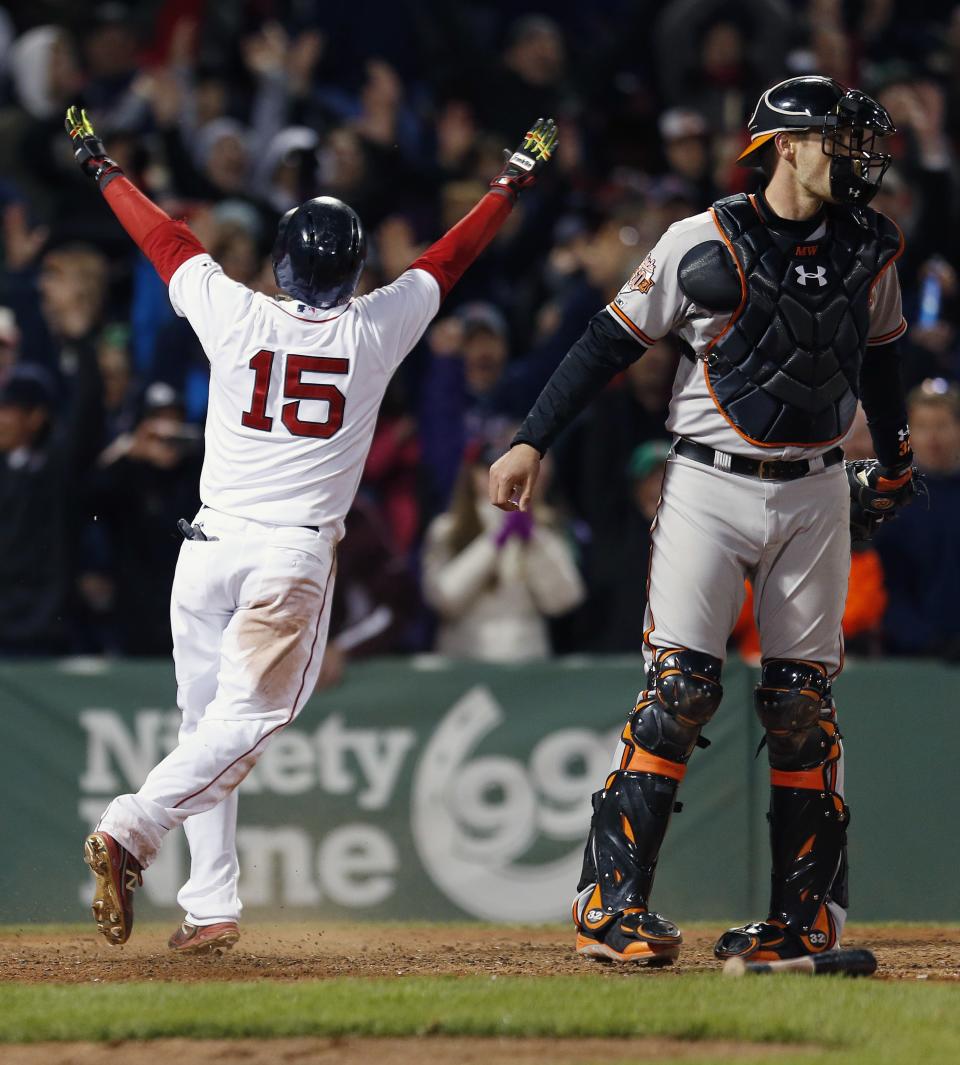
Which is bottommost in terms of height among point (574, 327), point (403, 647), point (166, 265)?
point (403, 647)

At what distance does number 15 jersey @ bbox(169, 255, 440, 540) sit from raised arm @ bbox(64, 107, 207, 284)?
0.23m

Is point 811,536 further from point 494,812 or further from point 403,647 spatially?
point 403,647

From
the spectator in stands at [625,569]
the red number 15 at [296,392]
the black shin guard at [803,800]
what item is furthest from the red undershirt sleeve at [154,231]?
the spectator in stands at [625,569]

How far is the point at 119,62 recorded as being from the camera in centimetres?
1311

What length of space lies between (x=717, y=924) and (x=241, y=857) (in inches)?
88.0

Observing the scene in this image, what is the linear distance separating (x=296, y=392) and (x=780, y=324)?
163 centimetres

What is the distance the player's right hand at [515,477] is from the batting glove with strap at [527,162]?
1.48 m

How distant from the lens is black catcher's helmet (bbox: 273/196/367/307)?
6270mm

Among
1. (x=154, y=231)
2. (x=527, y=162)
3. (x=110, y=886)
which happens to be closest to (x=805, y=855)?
(x=110, y=886)

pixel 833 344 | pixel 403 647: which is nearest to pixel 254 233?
pixel 403 647

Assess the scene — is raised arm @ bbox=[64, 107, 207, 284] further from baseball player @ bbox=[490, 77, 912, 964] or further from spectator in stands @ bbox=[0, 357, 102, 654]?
spectator in stands @ bbox=[0, 357, 102, 654]

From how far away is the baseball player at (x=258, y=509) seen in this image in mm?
6066

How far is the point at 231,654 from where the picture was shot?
6133 mm

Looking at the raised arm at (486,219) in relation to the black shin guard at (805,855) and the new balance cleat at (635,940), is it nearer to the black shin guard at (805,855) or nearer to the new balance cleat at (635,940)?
the black shin guard at (805,855)
